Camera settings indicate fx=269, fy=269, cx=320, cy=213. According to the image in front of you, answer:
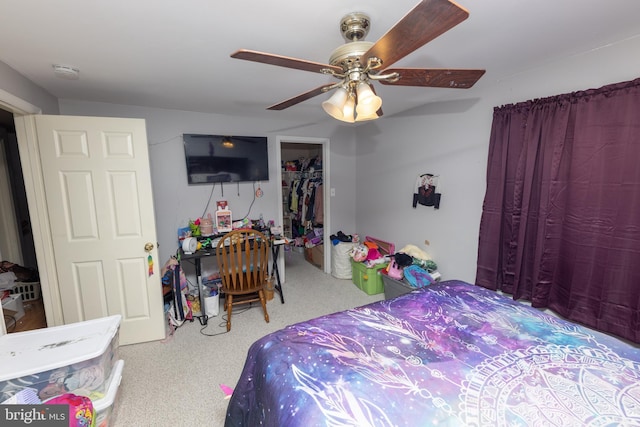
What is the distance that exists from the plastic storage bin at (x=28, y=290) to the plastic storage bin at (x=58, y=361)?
1.72m

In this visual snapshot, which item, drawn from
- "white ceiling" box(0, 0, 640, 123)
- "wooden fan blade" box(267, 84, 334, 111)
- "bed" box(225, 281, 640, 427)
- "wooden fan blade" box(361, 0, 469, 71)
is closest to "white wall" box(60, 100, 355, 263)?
"white ceiling" box(0, 0, 640, 123)

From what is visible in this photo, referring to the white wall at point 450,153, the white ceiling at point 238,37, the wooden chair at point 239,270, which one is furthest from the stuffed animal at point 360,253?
the white ceiling at point 238,37

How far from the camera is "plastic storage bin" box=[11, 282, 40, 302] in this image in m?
2.79

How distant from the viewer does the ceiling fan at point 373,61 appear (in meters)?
0.81

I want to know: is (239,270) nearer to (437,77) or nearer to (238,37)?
(238,37)

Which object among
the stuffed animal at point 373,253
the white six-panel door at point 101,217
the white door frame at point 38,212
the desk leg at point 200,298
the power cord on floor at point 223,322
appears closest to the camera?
the white door frame at point 38,212

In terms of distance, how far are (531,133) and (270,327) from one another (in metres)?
2.77

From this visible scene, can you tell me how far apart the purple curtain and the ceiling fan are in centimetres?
105

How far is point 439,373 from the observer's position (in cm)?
108

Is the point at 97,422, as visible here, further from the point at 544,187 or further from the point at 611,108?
the point at 611,108

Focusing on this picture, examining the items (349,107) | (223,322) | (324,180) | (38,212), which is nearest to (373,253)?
(324,180)

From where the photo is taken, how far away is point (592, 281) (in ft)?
5.77

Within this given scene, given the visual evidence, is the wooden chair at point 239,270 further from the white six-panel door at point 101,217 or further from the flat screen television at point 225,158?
the flat screen television at point 225,158

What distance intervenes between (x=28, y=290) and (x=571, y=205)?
5.00m
